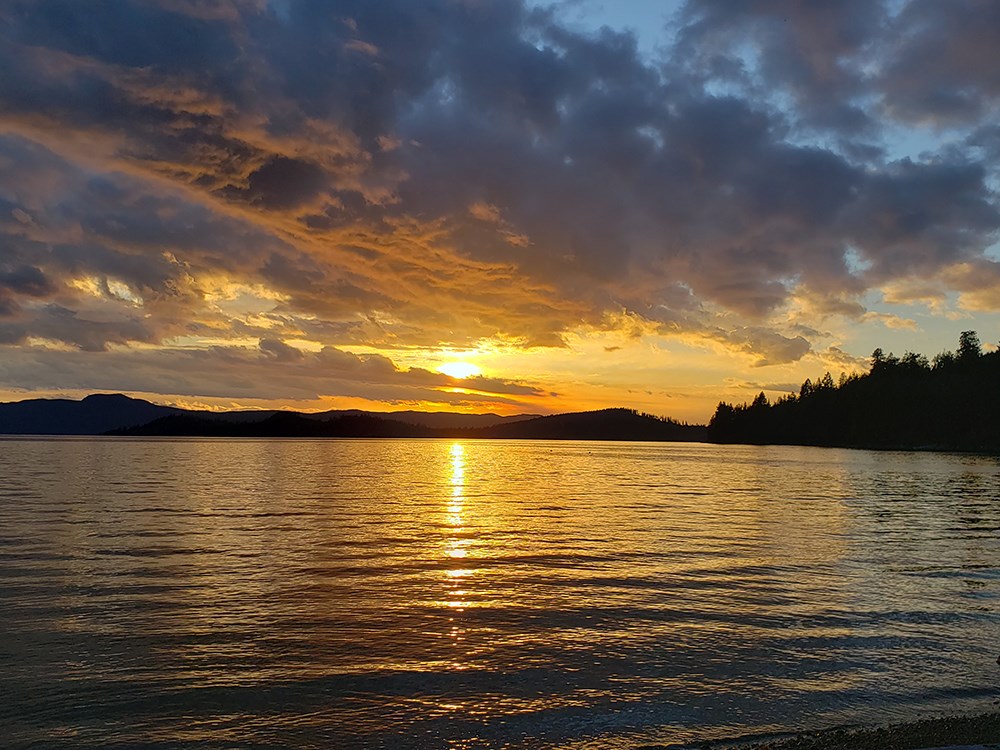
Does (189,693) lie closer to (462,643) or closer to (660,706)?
(462,643)

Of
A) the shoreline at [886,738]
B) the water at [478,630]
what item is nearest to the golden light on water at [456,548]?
the water at [478,630]

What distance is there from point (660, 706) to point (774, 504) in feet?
169

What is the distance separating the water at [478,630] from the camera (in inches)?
553

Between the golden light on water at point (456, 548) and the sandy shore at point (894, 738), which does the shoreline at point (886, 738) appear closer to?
the sandy shore at point (894, 738)

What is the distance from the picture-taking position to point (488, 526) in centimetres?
4616

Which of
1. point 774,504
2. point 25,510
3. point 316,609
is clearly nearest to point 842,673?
point 316,609

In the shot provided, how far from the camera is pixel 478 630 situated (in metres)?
20.5

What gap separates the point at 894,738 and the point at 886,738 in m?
0.14

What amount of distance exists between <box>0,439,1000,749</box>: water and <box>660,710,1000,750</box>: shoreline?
1.85 ft

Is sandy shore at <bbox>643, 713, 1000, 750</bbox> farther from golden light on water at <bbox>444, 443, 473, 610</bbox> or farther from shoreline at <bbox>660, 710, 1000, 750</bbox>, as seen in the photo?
golden light on water at <bbox>444, 443, 473, 610</bbox>

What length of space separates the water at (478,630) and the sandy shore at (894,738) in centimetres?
67

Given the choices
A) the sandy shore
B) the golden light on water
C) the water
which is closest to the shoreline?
the sandy shore

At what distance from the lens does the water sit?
14039mm

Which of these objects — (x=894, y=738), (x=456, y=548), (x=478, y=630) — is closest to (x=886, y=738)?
(x=894, y=738)
